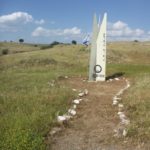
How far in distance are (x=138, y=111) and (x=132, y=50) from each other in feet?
121

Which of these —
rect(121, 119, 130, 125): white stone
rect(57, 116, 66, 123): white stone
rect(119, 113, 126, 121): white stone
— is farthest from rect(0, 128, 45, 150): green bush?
rect(119, 113, 126, 121): white stone

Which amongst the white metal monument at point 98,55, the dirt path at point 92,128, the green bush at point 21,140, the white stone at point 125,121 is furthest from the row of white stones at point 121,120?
the white metal monument at point 98,55

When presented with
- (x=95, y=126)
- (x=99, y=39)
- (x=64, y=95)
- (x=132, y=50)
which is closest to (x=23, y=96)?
(x=64, y=95)

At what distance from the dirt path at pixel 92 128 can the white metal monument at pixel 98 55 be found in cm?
607

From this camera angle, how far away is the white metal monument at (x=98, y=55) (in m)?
23.3

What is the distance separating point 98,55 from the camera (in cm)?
2344

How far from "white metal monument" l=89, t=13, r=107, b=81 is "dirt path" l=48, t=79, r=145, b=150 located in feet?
19.9

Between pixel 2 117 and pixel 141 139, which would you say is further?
pixel 2 117

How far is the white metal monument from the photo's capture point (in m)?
23.3

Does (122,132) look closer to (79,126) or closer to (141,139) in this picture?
(141,139)

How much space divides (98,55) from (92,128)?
40.7 feet

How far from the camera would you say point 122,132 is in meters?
10.5

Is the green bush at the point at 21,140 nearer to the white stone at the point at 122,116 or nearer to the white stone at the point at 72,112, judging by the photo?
the white stone at the point at 72,112

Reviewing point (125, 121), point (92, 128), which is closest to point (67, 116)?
point (92, 128)
